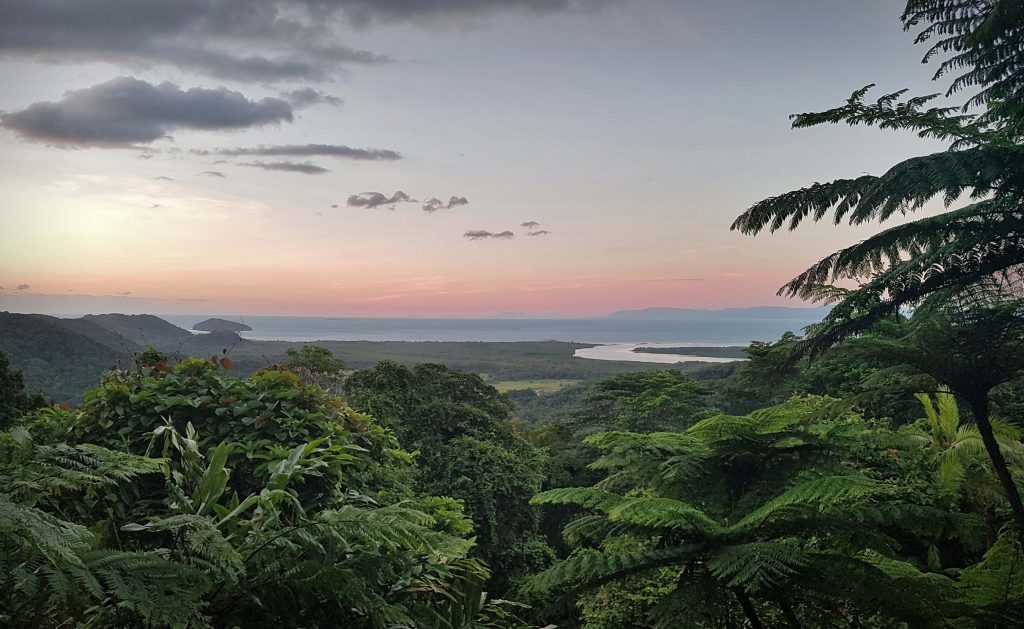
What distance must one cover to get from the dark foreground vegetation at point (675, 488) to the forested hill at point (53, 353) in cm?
2218

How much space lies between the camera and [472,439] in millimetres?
14562

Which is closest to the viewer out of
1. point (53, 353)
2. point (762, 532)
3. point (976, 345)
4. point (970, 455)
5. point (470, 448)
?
point (762, 532)

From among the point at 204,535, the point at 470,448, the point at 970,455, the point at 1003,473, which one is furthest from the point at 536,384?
the point at 204,535

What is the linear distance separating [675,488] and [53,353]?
1434 inches

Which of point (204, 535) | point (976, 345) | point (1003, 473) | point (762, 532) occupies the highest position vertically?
point (976, 345)

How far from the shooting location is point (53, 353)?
3025 centimetres

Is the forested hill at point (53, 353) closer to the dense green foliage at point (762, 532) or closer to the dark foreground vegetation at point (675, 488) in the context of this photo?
the dark foreground vegetation at point (675, 488)

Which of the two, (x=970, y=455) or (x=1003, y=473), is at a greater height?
(x=1003, y=473)

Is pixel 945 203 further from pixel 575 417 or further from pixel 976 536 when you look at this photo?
pixel 575 417

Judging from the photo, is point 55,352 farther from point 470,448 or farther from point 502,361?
point 502,361

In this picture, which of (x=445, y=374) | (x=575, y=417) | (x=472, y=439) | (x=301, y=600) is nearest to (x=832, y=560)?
(x=301, y=600)

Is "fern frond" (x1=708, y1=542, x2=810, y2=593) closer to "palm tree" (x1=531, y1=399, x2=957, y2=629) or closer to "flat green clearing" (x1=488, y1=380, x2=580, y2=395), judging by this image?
"palm tree" (x1=531, y1=399, x2=957, y2=629)

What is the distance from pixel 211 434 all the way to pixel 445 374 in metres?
14.1

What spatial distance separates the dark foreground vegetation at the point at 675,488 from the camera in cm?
188
